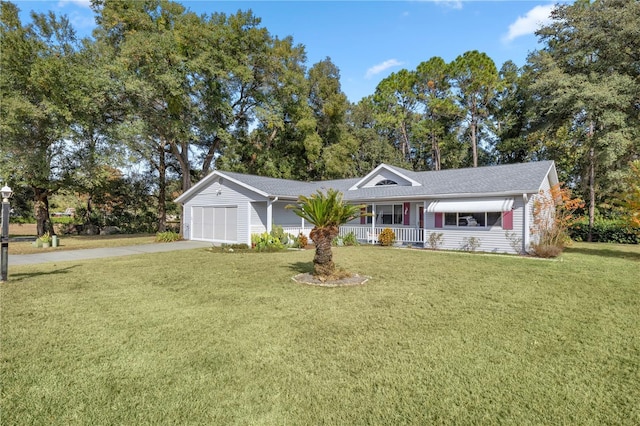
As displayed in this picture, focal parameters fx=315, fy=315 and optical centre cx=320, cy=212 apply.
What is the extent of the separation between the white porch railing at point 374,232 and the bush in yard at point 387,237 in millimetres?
356

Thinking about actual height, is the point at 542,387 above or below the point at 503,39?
below

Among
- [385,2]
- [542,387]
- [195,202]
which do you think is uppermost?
[385,2]

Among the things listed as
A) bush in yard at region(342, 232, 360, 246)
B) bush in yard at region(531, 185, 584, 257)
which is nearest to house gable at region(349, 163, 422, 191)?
bush in yard at region(342, 232, 360, 246)

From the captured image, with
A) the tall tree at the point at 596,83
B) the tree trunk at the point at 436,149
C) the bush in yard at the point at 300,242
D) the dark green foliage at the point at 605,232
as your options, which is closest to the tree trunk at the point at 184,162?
the bush in yard at the point at 300,242

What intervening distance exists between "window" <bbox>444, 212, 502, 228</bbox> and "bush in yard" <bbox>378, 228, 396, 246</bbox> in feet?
10.2

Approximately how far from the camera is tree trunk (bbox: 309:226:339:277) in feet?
30.1

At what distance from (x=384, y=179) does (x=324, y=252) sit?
13.7m

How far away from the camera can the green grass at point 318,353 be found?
3.24 m

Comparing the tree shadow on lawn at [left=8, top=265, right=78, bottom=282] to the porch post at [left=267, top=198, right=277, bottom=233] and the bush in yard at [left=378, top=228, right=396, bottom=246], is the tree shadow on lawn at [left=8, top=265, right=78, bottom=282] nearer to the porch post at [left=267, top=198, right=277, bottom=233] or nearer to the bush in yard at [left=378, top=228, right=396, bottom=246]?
the porch post at [left=267, top=198, right=277, bottom=233]

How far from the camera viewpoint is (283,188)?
20.9 metres

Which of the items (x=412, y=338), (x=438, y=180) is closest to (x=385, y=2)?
(x=438, y=180)

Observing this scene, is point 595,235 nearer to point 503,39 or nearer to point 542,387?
point 503,39

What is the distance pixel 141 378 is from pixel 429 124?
137 ft

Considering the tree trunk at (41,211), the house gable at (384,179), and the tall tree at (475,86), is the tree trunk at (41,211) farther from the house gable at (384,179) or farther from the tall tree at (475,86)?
the tall tree at (475,86)
